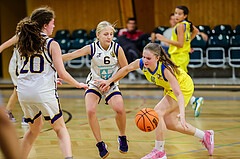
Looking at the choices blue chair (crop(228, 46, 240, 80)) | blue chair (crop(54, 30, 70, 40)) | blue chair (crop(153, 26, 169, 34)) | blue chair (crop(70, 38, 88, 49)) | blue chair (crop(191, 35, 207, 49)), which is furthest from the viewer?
blue chair (crop(54, 30, 70, 40))

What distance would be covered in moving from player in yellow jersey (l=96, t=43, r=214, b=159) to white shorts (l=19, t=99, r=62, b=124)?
3.56 feet

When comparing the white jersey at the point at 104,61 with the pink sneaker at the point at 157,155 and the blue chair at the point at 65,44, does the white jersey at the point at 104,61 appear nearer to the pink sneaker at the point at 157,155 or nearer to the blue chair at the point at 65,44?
the pink sneaker at the point at 157,155

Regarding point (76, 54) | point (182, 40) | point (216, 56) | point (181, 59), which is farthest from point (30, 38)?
point (216, 56)

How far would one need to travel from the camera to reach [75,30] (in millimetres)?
13008

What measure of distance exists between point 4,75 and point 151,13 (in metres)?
5.62

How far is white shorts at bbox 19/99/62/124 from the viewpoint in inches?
132

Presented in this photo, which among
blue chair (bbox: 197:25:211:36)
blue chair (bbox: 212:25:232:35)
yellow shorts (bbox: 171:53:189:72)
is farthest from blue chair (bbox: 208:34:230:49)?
yellow shorts (bbox: 171:53:189:72)

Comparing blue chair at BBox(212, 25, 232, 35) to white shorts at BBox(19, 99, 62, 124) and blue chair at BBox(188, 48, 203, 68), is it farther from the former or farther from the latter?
white shorts at BBox(19, 99, 62, 124)

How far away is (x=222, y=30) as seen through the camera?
37.8 ft

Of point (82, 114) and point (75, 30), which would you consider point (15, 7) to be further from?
point (82, 114)

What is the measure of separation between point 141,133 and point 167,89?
124 cm

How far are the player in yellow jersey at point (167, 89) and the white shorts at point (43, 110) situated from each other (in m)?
1.09

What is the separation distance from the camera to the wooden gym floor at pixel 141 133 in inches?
178

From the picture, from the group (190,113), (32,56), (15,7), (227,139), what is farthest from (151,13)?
Answer: (32,56)
